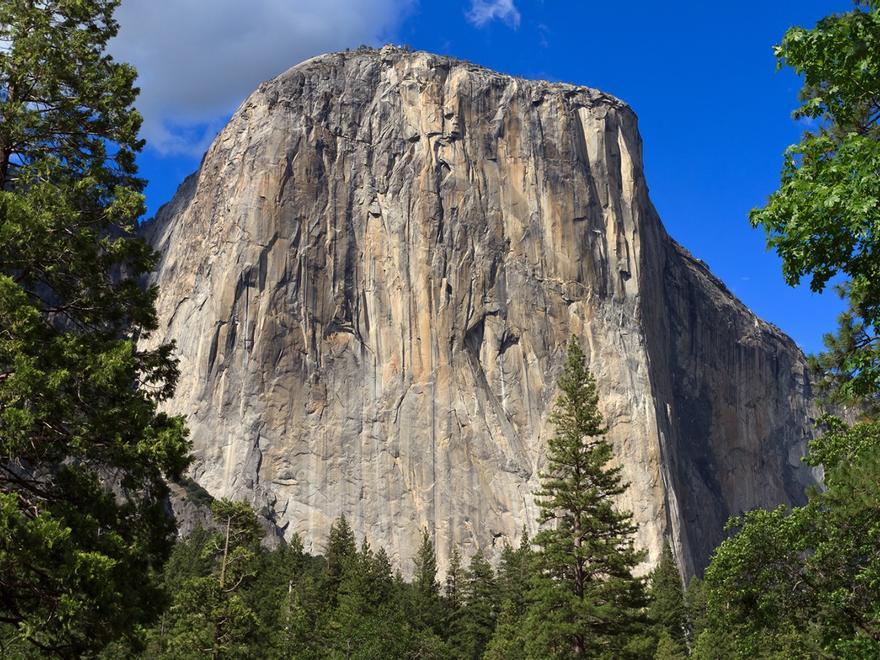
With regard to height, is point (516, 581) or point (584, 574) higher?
point (516, 581)

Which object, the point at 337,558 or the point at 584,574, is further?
the point at 337,558

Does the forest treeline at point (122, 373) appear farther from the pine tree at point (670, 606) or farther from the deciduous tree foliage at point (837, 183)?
the pine tree at point (670, 606)

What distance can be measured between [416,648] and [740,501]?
86497mm

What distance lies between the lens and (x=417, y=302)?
98.8 m

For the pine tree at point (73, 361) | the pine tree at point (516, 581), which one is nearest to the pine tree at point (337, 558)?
the pine tree at point (516, 581)

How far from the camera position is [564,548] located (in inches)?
1019

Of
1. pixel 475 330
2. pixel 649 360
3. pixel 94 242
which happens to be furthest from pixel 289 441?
pixel 94 242

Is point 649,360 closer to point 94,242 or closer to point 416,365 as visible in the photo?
point 416,365

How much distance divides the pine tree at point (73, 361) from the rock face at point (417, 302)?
78.3 meters

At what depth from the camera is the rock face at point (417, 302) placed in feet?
305

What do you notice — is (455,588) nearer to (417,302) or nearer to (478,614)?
(478,614)

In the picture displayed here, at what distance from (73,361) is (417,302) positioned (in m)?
85.9

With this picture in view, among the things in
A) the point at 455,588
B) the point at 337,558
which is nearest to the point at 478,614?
the point at 455,588

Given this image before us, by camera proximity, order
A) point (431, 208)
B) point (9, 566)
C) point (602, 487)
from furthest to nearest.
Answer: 1. point (431, 208)
2. point (602, 487)
3. point (9, 566)
